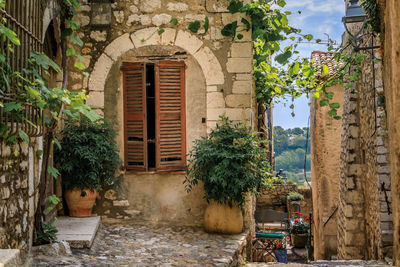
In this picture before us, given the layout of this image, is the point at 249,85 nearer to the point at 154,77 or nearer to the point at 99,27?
the point at 154,77

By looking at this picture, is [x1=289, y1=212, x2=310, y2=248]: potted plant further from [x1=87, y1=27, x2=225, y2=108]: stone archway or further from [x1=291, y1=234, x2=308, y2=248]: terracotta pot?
[x1=87, y1=27, x2=225, y2=108]: stone archway

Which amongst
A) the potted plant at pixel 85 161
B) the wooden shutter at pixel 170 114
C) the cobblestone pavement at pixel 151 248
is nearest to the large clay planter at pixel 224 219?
the cobblestone pavement at pixel 151 248

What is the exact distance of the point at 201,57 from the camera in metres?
6.45

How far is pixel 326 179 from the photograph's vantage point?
38.2 feet

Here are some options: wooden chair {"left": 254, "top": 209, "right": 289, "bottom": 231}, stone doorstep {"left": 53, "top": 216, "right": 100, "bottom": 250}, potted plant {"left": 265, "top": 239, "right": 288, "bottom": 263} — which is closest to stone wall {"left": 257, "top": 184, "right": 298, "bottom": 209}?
wooden chair {"left": 254, "top": 209, "right": 289, "bottom": 231}

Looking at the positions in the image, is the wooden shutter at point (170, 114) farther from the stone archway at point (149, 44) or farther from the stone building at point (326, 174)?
the stone building at point (326, 174)

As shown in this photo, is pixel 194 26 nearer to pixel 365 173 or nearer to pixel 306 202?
pixel 365 173

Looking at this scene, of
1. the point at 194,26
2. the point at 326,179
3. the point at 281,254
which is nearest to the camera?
the point at 194,26

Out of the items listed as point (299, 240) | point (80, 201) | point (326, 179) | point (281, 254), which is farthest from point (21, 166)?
point (299, 240)

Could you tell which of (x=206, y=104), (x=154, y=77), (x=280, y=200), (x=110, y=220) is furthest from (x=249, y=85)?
(x=280, y=200)

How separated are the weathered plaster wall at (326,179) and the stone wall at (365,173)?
183 centimetres

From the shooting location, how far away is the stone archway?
6.44 meters

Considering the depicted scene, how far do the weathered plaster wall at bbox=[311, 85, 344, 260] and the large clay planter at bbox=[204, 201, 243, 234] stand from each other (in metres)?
5.62

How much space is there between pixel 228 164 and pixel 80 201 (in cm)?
217
